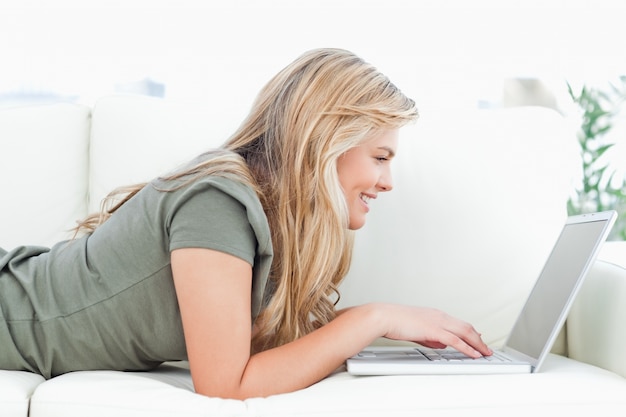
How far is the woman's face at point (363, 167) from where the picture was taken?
1402 mm

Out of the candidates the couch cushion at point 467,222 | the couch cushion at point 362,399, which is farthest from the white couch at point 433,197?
the couch cushion at point 362,399

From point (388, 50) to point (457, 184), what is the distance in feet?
5.78

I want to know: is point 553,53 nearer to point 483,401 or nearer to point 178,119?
point 178,119

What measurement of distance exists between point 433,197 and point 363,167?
12.1 inches

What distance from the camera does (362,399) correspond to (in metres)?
1.09

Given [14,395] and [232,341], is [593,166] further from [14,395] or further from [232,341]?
[14,395]

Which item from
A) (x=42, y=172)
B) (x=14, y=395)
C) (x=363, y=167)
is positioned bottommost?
(x=14, y=395)

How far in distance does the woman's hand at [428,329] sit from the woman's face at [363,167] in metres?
0.21

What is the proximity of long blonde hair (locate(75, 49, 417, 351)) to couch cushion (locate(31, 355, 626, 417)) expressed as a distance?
228 mm

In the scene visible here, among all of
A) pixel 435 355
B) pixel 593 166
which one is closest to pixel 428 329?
pixel 435 355

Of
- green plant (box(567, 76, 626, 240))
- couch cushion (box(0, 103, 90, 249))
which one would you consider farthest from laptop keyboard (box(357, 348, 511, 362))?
green plant (box(567, 76, 626, 240))

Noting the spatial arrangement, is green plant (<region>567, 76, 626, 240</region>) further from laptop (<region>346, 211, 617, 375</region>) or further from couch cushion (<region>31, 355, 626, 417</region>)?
couch cushion (<region>31, 355, 626, 417</region>)

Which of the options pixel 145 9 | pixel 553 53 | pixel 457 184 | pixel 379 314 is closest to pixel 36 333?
pixel 379 314

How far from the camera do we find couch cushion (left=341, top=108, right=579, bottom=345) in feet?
5.33
